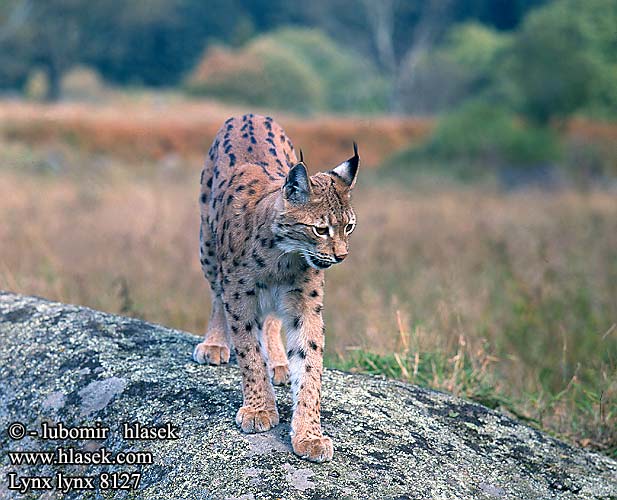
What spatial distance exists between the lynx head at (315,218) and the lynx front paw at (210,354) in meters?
0.95

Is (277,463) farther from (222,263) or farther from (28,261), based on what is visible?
(28,261)

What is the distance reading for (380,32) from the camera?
5484 cm

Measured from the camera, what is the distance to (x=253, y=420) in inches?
153

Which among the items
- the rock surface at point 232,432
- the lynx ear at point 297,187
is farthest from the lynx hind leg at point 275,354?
the lynx ear at point 297,187

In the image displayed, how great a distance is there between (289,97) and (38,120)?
19.9m

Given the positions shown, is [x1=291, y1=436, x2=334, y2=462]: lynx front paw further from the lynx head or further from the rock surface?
the lynx head

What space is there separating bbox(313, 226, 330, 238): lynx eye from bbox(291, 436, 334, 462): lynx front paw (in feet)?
3.12

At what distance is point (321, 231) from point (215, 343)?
1.26 m

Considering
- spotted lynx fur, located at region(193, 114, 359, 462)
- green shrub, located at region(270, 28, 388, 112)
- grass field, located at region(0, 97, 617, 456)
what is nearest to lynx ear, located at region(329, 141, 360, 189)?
spotted lynx fur, located at region(193, 114, 359, 462)

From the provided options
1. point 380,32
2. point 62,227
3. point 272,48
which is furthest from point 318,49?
point 62,227

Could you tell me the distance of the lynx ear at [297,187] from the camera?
399 cm

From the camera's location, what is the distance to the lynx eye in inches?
158

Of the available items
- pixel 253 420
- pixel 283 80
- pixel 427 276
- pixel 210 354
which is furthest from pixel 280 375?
pixel 283 80

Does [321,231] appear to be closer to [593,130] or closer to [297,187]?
[297,187]
